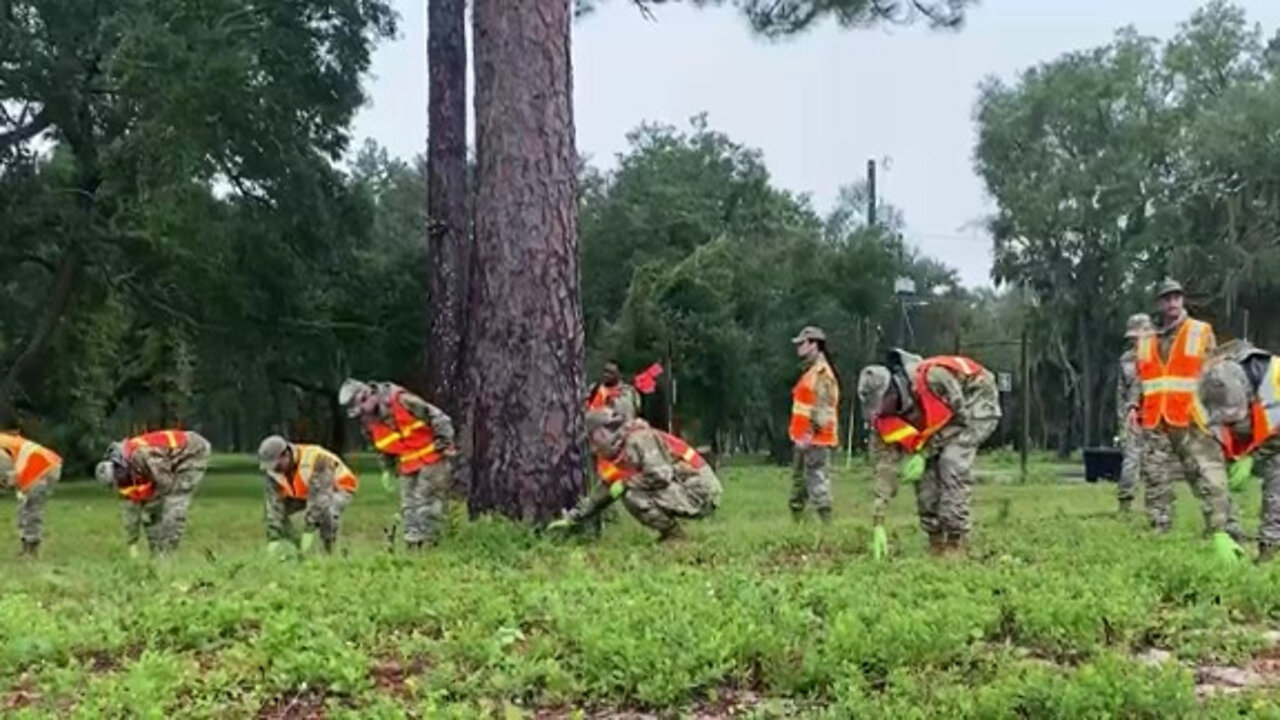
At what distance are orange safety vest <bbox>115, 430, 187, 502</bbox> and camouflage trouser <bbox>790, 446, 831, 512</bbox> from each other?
17.2ft

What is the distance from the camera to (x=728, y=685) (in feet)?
16.9

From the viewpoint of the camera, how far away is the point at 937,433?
382 inches

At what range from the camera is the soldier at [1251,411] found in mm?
9062

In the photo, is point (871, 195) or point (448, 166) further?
point (871, 195)

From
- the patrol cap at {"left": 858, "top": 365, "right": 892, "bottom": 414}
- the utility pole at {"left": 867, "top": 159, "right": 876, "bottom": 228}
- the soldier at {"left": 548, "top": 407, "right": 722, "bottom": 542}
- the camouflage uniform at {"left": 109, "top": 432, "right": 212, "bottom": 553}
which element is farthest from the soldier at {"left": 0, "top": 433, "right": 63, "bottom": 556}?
the utility pole at {"left": 867, "top": 159, "right": 876, "bottom": 228}

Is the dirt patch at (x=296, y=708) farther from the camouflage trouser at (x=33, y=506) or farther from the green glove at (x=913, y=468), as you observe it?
the camouflage trouser at (x=33, y=506)

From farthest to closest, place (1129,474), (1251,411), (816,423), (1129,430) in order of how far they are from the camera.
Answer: (1129,474) → (1129,430) → (816,423) → (1251,411)

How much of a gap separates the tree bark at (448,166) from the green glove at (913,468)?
8426 millimetres

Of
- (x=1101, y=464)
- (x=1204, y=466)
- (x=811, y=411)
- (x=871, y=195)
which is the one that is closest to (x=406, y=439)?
(x=811, y=411)

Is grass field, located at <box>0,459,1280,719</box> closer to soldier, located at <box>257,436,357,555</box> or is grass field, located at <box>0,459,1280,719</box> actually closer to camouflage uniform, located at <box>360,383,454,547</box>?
camouflage uniform, located at <box>360,383,454,547</box>

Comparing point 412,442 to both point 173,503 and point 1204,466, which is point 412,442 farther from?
point 1204,466

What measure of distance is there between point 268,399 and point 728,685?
38954mm

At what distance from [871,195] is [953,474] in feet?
111

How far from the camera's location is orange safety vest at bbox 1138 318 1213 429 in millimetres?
9562
